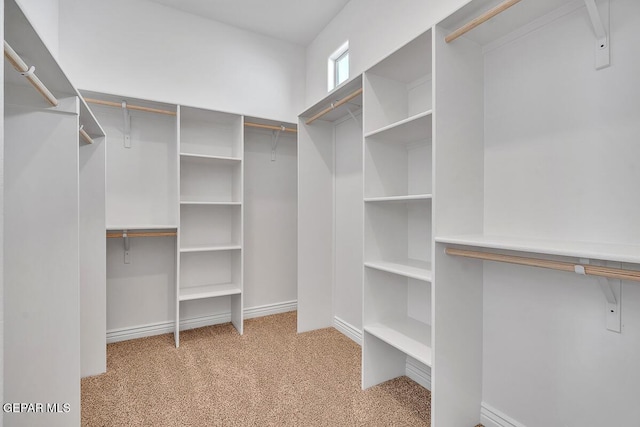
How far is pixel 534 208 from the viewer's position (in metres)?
1.45

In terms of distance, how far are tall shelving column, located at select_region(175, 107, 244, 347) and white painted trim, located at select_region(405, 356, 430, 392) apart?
1.55 m

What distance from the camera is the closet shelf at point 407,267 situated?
163cm

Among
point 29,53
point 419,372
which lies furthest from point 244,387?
point 29,53

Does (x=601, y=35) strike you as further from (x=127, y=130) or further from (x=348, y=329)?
(x=127, y=130)

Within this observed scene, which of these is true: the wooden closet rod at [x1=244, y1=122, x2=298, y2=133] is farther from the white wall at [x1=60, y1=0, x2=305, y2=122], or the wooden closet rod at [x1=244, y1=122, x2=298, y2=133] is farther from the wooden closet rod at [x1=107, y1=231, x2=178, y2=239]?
the wooden closet rod at [x1=107, y1=231, x2=178, y2=239]

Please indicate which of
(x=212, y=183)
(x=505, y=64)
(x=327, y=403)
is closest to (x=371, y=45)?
(x=505, y=64)

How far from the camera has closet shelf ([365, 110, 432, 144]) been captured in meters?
1.62

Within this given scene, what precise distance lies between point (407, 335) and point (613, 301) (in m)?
1.00

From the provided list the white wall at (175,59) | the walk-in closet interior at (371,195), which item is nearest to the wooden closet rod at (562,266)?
the walk-in closet interior at (371,195)

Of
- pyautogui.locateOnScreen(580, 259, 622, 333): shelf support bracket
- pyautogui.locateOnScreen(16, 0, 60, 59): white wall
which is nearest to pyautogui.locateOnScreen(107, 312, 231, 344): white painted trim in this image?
pyautogui.locateOnScreen(16, 0, 60, 59): white wall

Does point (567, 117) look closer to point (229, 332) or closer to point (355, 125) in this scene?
point (355, 125)

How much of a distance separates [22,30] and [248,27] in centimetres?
253

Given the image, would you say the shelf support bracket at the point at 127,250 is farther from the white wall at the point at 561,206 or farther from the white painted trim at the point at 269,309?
the white wall at the point at 561,206

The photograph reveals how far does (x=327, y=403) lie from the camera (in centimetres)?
188
